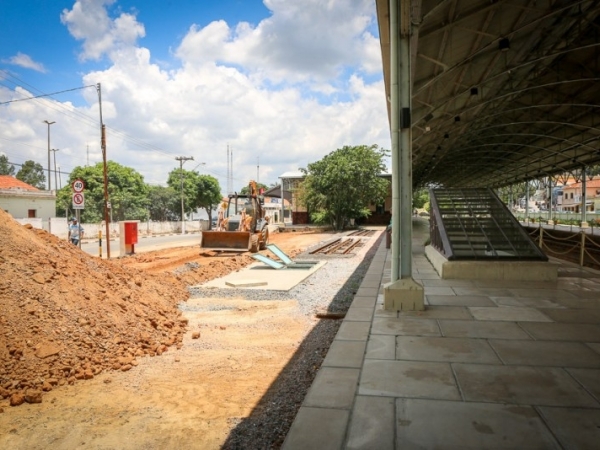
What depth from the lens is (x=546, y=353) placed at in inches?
172

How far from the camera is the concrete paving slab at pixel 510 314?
575cm

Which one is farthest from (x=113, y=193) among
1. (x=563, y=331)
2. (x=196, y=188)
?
(x=563, y=331)

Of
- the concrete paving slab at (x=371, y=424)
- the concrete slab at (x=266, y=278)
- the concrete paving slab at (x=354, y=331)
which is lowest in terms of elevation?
the concrete slab at (x=266, y=278)

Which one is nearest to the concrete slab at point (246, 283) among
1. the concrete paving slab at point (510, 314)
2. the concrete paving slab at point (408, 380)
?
the concrete paving slab at point (510, 314)

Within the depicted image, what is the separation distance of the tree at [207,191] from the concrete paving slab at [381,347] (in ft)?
196

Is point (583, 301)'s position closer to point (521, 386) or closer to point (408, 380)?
point (521, 386)

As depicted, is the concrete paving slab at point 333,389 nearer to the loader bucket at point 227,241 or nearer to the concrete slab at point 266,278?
the concrete slab at point 266,278

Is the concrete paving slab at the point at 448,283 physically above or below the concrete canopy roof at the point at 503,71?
below

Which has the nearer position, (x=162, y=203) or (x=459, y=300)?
(x=459, y=300)

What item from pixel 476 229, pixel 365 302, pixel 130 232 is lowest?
pixel 365 302

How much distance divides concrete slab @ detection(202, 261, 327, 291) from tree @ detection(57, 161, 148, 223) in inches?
1381

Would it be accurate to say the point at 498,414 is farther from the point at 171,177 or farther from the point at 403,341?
the point at 171,177

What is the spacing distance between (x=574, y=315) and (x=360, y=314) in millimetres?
3094

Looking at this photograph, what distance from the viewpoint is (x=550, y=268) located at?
8.66 m
